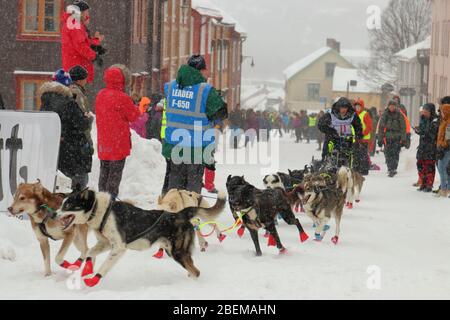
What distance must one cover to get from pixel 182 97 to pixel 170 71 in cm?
2530

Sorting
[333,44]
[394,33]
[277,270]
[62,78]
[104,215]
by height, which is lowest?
[277,270]

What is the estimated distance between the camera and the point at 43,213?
7176 millimetres

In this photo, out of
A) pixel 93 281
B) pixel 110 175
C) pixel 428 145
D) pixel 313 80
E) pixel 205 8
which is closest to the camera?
pixel 93 281

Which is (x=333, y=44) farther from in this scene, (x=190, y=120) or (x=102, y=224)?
(x=102, y=224)

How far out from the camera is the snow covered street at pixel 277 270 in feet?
22.6

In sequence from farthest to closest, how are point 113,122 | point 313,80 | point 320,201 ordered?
point 313,80 < point 320,201 < point 113,122

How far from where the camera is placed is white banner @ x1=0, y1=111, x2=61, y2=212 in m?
9.35

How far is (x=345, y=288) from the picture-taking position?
23.6ft

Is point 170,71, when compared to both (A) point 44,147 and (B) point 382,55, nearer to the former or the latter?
(A) point 44,147

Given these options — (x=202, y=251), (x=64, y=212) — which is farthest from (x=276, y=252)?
(x=64, y=212)

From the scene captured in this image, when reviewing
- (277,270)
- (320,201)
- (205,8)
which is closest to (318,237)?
(320,201)

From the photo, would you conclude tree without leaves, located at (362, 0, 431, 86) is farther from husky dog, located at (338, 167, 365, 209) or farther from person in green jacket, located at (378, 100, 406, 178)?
husky dog, located at (338, 167, 365, 209)

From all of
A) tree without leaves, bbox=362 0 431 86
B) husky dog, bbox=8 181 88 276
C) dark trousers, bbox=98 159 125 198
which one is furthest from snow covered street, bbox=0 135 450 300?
tree without leaves, bbox=362 0 431 86

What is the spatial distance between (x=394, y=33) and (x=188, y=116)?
242ft
